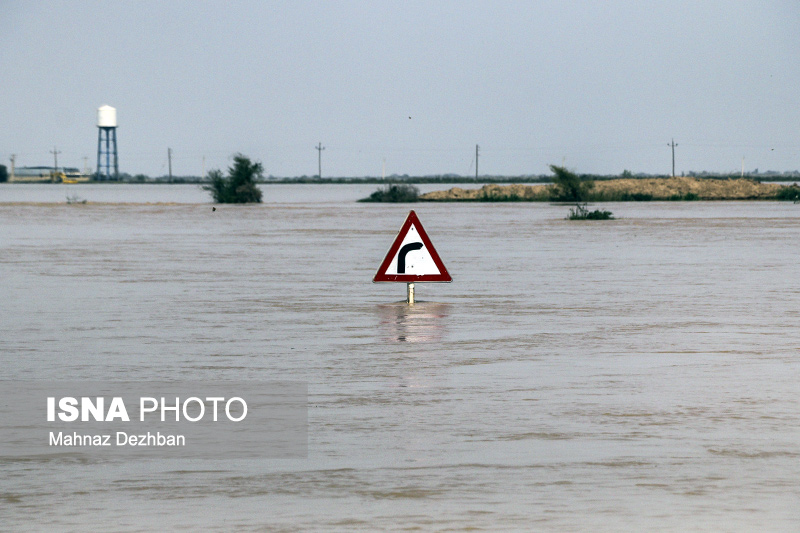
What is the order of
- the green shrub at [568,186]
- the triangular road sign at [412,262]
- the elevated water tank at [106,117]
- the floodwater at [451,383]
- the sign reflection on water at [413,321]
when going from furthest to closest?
the elevated water tank at [106,117] → the green shrub at [568,186] → the triangular road sign at [412,262] → the sign reflection on water at [413,321] → the floodwater at [451,383]

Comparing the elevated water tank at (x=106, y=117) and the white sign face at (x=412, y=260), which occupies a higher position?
the elevated water tank at (x=106, y=117)

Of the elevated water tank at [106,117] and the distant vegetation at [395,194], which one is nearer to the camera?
the distant vegetation at [395,194]

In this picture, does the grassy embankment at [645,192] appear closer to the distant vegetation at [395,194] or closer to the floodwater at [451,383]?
the distant vegetation at [395,194]

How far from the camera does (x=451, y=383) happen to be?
11414mm

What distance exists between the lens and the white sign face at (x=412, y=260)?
58.3 feet

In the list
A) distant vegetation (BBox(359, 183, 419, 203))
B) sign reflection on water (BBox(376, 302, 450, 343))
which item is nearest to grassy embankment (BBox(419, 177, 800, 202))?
distant vegetation (BBox(359, 183, 419, 203))

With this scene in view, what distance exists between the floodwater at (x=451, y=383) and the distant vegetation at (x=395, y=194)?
78.9 metres

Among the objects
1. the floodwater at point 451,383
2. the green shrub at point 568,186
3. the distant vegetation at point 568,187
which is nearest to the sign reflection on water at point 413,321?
the floodwater at point 451,383

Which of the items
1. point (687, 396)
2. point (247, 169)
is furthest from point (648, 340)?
point (247, 169)

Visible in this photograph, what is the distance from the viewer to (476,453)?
826cm

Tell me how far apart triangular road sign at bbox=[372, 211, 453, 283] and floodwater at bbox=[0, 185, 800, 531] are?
52 cm

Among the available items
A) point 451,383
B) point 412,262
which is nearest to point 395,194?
point 412,262

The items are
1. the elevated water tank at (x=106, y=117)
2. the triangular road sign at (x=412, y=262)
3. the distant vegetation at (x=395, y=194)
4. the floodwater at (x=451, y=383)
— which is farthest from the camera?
the elevated water tank at (x=106, y=117)

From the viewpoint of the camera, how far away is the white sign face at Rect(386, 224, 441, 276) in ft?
58.3
